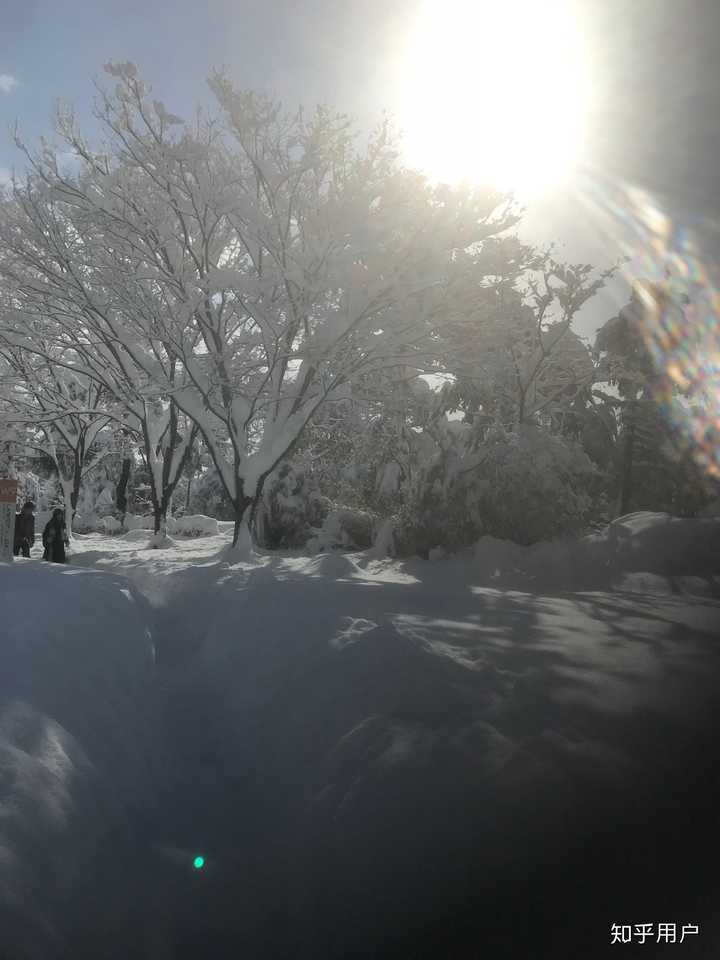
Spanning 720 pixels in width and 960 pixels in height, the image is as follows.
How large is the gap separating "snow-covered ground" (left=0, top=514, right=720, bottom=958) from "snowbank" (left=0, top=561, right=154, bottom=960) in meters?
0.01

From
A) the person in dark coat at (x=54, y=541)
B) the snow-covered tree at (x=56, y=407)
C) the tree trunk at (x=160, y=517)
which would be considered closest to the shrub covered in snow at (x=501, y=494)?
the person in dark coat at (x=54, y=541)

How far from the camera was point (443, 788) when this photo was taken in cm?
289

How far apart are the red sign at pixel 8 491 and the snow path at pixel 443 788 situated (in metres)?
4.31

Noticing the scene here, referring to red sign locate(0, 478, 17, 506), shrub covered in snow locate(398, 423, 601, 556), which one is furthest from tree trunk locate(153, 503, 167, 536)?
red sign locate(0, 478, 17, 506)

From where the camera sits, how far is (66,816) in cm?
269

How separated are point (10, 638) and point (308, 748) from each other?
2.06 metres

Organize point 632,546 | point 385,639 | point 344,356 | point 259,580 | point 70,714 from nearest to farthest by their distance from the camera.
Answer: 1. point 70,714
2. point 385,639
3. point 259,580
4. point 632,546
5. point 344,356

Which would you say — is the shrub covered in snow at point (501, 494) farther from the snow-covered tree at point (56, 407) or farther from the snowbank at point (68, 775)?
the snow-covered tree at point (56, 407)

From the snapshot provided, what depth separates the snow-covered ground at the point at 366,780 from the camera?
7.82 feet

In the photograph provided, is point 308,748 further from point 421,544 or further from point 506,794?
point 421,544

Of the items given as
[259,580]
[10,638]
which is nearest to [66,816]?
[10,638]

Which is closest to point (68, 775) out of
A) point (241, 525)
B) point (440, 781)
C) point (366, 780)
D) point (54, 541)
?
point (366, 780)

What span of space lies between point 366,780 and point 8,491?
731 cm

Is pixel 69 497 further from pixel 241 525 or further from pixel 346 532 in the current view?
pixel 241 525
